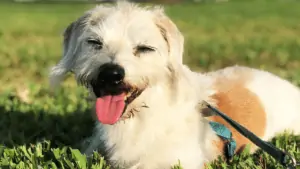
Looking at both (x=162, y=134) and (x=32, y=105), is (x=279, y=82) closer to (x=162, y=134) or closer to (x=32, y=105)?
(x=162, y=134)

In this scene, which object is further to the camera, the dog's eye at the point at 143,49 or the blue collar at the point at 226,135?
the blue collar at the point at 226,135

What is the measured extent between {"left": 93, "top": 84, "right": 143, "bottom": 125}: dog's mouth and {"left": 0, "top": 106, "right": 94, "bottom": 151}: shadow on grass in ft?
4.50

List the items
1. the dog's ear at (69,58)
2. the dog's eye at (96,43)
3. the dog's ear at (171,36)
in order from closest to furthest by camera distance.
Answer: the dog's eye at (96,43), the dog's ear at (171,36), the dog's ear at (69,58)

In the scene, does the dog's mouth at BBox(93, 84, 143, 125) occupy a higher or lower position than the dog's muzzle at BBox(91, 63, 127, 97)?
lower

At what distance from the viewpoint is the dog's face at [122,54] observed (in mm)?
3986

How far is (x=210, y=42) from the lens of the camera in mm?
15125

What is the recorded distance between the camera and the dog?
407 cm

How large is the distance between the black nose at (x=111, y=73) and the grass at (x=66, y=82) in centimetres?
87

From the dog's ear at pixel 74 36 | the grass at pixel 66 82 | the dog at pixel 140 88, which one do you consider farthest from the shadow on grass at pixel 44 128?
the dog's ear at pixel 74 36

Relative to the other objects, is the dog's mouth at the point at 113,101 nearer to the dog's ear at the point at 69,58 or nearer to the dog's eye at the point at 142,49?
the dog's eye at the point at 142,49

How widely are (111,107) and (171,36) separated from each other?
2.50 ft

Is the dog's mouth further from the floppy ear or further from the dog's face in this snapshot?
the floppy ear

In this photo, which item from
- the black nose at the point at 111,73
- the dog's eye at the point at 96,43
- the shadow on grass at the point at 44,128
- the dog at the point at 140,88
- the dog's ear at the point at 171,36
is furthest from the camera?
the shadow on grass at the point at 44,128

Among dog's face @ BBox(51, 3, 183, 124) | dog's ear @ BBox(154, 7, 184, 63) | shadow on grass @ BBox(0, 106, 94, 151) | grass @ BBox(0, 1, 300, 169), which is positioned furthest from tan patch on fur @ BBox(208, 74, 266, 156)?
shadow on grass @ BBox(0, 106, 94, 151)
